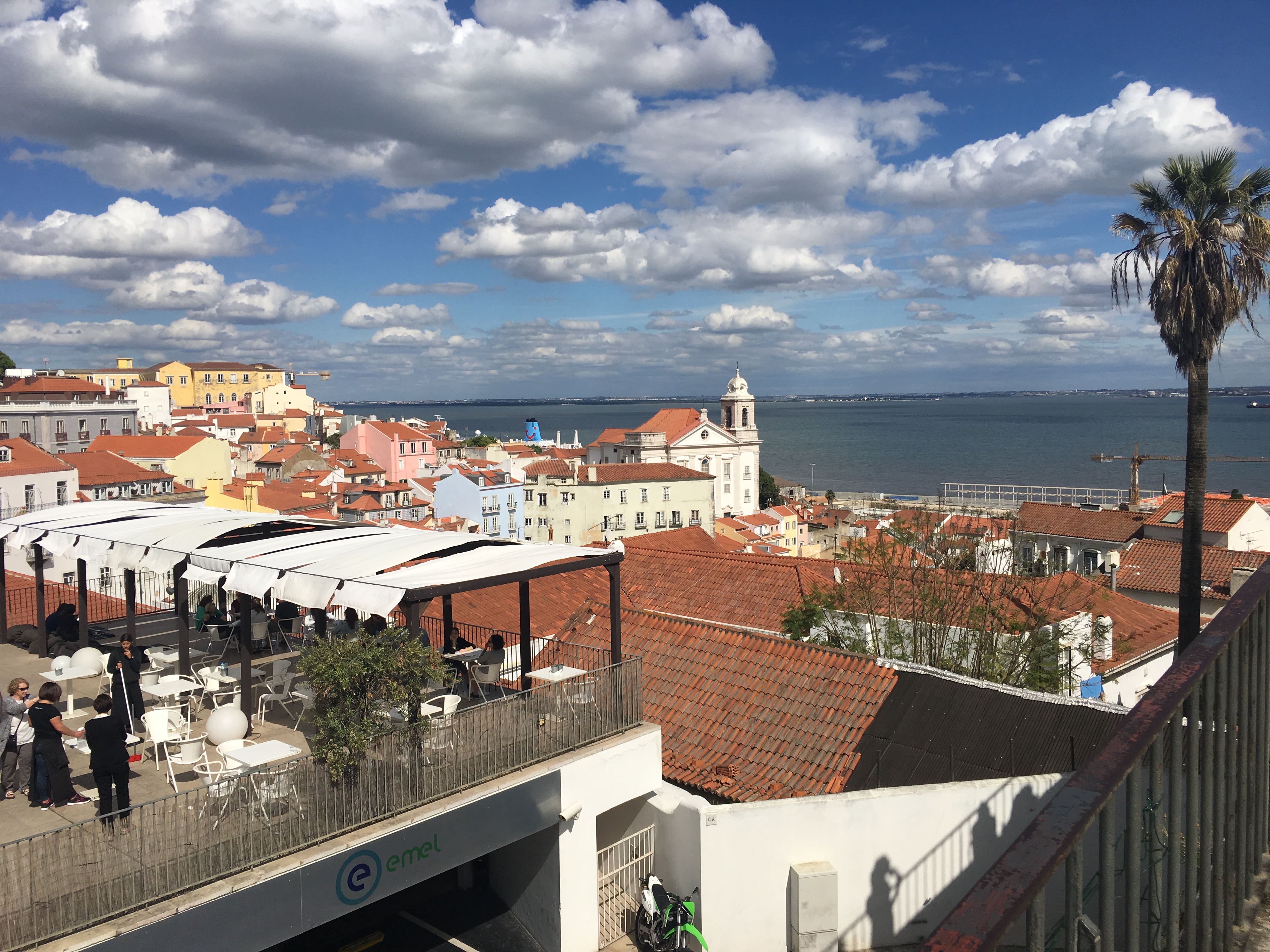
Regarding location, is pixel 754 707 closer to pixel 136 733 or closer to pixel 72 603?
pixel 136 733

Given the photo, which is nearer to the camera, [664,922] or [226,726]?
[226,726]

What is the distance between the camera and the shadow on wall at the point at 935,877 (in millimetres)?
11383

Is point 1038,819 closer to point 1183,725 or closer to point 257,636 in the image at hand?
point 1183,725

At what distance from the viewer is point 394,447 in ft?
356

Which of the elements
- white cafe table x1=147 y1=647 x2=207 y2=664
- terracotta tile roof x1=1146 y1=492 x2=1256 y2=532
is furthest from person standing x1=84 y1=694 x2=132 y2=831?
terracotta tile roof x1=1146 y1=492 x2=1256 y2=532

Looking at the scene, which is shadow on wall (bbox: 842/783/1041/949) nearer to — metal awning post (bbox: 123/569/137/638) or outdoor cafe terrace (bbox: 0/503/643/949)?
outdoor cafe terrace (bbox: 0/503/643/949)

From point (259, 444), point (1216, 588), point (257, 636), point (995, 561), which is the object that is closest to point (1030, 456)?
point (259, 444)

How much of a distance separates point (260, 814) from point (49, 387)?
87.0 metres

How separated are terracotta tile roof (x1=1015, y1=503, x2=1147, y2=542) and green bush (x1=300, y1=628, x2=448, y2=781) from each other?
1276 inches

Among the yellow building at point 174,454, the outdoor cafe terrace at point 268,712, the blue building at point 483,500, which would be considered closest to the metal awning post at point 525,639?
the outdoor cafe terrace at point 268,712

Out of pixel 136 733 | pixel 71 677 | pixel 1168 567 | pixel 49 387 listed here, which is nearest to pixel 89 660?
pixel 71 677

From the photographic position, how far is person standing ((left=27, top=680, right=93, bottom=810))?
8570 millimetres

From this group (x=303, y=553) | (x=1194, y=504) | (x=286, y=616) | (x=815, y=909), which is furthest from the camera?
(x=1194, y=504)

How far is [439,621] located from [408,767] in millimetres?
9794
